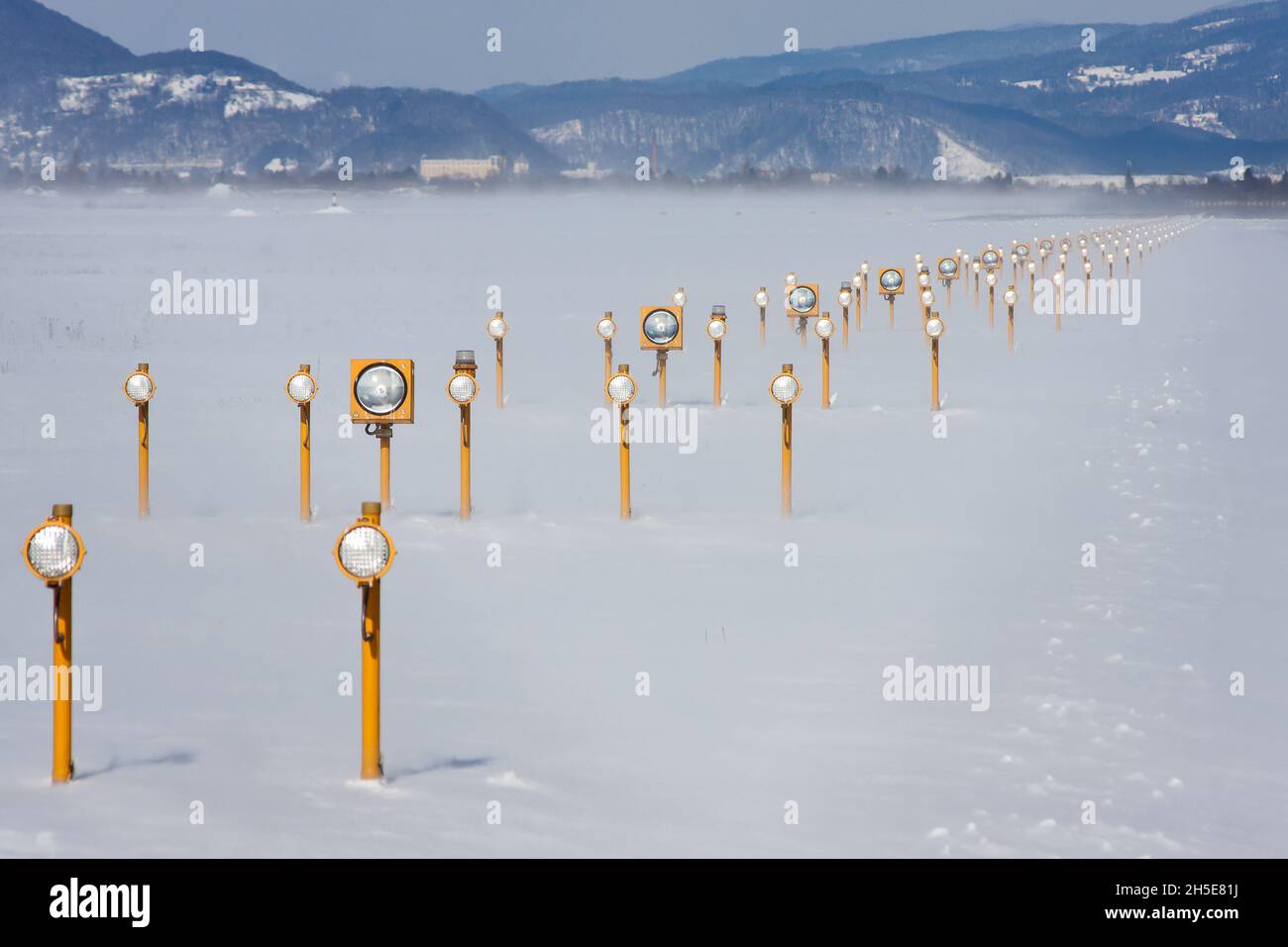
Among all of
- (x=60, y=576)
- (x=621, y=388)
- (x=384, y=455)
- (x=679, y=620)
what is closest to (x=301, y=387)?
(x=384, y=455)

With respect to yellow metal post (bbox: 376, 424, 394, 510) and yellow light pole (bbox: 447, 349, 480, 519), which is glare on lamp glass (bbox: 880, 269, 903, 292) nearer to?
yellow light pole (bbox: 447, 349, 480, 519)

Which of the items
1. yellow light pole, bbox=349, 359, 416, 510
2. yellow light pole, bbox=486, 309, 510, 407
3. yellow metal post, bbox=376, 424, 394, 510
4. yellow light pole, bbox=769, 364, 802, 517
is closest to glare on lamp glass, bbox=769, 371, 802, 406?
yellow light pole, bbox=769, 364, 802, 517

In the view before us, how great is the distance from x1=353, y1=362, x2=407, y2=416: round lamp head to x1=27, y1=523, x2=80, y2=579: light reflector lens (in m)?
4.83

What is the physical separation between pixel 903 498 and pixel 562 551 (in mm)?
3363

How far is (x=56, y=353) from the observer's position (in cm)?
2786

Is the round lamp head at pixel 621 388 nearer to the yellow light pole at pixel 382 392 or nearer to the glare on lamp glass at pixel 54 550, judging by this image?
the yellow light pole at pixel 382 392

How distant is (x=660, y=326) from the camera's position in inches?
727

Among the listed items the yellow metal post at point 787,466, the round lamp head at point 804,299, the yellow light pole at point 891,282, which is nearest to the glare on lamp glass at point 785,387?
the yellow metal post at point 787,466

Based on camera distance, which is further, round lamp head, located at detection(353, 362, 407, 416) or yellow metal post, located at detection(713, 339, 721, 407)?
yellow metal post, located at detection(713, 339, 721, 407)

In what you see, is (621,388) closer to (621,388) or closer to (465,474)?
(621,388)

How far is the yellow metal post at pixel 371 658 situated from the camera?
7785 millimetres

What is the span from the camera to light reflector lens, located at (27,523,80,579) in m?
7.68

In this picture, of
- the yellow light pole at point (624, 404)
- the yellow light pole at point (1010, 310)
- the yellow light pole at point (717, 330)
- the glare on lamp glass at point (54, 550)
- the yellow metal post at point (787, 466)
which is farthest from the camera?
the yellow light pole at point (1010, 310)
